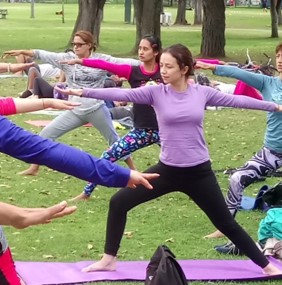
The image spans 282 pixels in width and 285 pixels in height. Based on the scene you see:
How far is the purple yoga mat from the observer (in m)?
6.16

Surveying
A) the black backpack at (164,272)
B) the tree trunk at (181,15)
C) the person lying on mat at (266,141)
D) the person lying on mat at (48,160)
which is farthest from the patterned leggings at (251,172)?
the tree trunk at (181,15)

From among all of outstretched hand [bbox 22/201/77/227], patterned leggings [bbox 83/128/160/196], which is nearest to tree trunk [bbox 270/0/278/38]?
patterned leggings [bbox 83/128/160/196]

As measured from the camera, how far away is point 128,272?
6.34 metres

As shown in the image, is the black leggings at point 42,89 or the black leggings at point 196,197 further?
the black leggings at point 42,89

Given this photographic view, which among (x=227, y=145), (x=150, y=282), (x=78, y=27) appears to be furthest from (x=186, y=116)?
(x=78, y=27)

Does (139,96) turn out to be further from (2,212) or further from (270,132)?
(2,212)

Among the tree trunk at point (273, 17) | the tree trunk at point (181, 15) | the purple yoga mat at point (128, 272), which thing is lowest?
the tree trunk at point (181, 15)

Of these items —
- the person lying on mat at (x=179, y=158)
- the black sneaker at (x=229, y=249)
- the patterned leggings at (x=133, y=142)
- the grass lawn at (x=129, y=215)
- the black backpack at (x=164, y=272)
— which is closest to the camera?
the black backpack at (x=164, y=272)

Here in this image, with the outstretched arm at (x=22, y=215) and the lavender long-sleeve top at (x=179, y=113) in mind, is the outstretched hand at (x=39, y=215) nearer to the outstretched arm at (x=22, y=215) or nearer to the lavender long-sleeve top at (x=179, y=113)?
the outstretched arm at (x=22, y=215)

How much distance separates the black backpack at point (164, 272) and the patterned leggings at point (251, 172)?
234 centimetres

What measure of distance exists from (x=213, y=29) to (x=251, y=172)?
21.8 m

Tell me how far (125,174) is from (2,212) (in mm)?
803

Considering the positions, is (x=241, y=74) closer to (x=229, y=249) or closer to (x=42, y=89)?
(x=229, y=249)

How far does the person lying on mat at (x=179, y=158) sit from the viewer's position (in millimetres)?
6273
